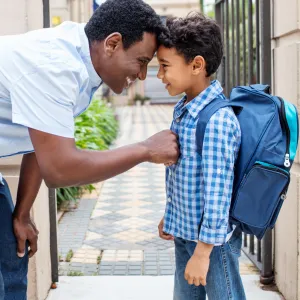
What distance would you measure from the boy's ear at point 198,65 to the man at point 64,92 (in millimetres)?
168

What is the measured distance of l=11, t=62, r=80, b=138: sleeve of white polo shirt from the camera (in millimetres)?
1938

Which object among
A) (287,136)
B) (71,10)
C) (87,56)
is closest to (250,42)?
(287,136)

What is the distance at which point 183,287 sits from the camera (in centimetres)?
251

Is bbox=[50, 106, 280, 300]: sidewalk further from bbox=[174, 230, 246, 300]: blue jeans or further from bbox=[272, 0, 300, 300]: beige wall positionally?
bbox=[174, 230, 246, 300]: blue jeans

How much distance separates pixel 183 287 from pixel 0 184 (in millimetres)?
913

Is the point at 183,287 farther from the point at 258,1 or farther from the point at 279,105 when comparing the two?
the point at 258,1

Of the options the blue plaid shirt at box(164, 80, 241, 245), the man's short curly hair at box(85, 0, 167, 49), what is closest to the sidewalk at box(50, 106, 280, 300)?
the blue plaid shirt at box(164, 80, 241, 245)

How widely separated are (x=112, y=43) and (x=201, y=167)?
60 centimetres

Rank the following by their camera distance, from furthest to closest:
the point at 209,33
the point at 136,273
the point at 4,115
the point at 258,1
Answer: the point at 136,273 → the point at 258,1 → the point at 209,33 → the point at 4,115

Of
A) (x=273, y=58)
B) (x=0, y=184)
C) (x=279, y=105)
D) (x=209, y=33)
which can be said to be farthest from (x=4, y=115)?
(x=273, y=58)

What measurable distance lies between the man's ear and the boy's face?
0.21 m

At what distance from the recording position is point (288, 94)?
3268 millimetres

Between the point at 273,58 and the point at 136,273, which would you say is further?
the point at 136,273

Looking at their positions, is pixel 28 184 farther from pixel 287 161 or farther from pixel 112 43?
pixel 287 161
